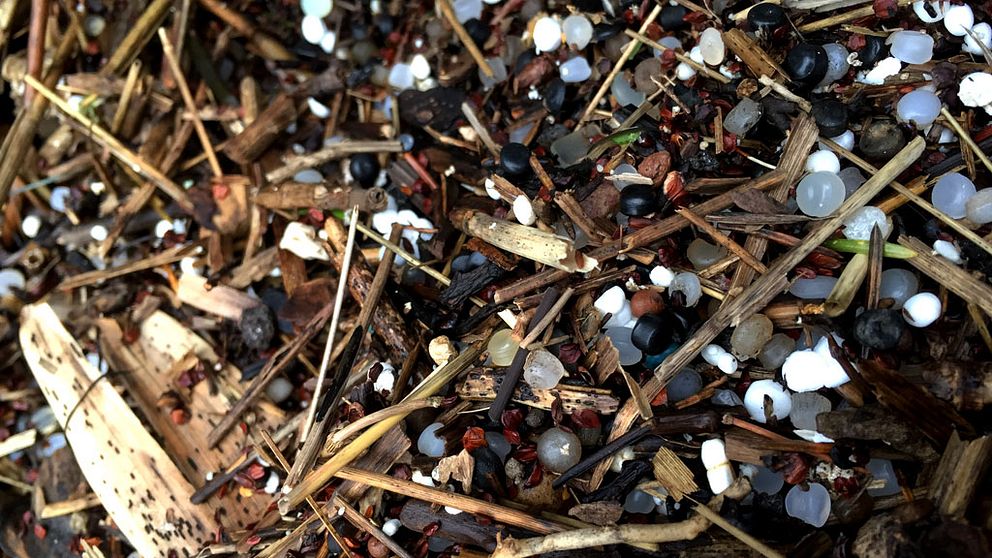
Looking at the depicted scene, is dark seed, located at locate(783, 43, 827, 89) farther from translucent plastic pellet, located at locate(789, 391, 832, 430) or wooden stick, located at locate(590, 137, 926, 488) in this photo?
translucent plastic pellet, located at locate(789, 391, 832, 430)

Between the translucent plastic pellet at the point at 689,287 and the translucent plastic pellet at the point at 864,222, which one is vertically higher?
the translucent plastic pellet at the point at 864,222

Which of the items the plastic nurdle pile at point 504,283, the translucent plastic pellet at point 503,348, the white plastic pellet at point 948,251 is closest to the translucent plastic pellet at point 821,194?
the plastic nurdle pile at point 504,283

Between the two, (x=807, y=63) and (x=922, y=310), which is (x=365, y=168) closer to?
(x=807, y=63)

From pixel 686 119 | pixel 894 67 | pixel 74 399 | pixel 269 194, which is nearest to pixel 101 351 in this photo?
pixel 74 399

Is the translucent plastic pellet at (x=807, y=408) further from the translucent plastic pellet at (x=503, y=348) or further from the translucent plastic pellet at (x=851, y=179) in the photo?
the translucent plastic pellet at (x=503, y=348)

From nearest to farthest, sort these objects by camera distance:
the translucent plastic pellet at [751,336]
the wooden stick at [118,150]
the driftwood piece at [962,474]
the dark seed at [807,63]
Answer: the driftwood piece at [962,474], the translucent plastic pellet at [751,336], the dark seed at [807,63], the wooden stick at [118,150]

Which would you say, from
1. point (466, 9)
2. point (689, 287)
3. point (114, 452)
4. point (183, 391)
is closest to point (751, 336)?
point (689, 287)

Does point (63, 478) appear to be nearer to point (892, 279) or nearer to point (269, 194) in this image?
point (269, 194)
